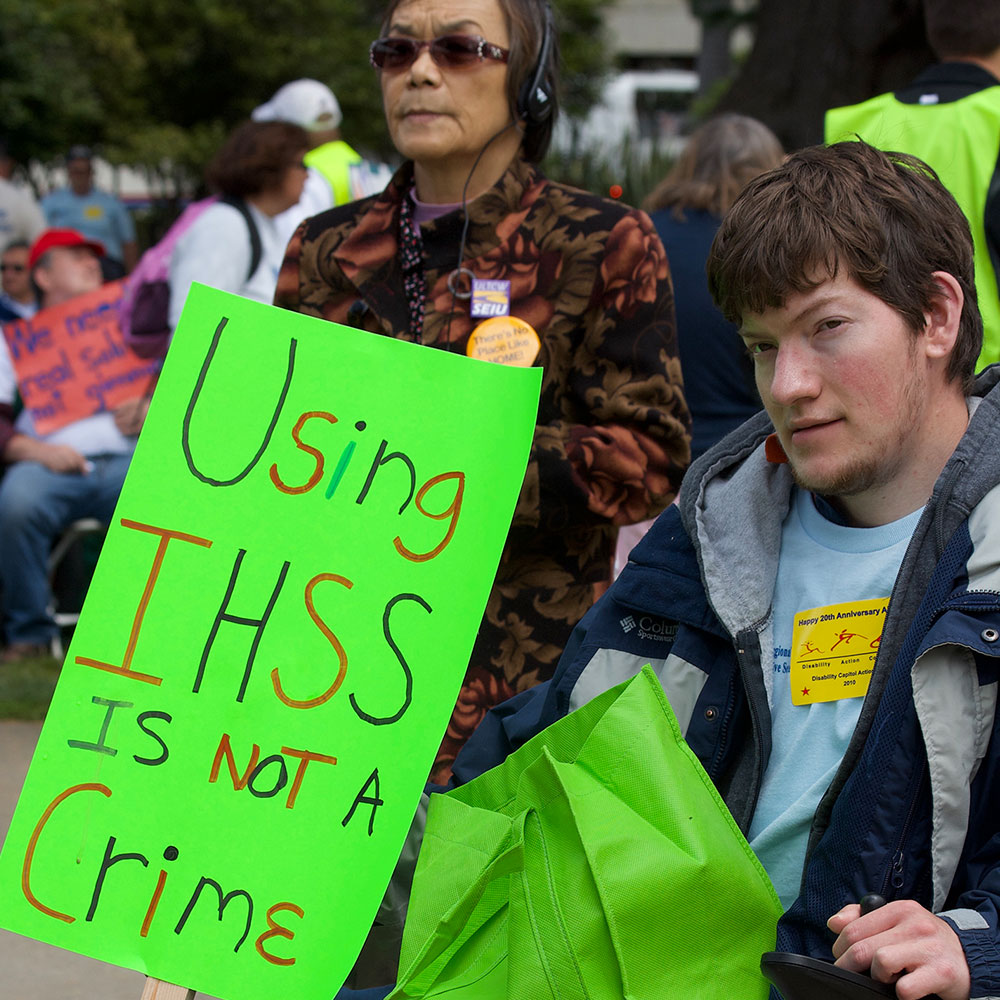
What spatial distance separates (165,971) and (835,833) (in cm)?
79

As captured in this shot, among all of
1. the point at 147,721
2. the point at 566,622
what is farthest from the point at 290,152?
the point at 147,721

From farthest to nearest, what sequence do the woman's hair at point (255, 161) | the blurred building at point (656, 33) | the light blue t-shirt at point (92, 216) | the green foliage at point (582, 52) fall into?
the blurred building at point (656, 33), the green foliage at point (582, 52), the light blue t-shirt at point (92, 216), the woman's hair at point (255, 161)

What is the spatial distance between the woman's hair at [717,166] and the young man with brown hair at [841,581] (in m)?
2.65

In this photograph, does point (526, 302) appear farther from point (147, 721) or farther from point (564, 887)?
point (564, 887)

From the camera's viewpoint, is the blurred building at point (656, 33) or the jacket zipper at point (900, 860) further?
the blurred building at point (656, 33)

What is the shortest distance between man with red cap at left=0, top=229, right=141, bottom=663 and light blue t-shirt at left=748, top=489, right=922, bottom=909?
4.78m

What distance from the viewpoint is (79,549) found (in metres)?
6.27

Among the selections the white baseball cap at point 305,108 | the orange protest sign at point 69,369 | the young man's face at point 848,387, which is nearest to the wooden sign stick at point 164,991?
the young man's face at point 848,387

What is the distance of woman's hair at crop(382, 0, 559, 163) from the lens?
2.65 meters

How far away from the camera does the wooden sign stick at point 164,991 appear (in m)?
1.64

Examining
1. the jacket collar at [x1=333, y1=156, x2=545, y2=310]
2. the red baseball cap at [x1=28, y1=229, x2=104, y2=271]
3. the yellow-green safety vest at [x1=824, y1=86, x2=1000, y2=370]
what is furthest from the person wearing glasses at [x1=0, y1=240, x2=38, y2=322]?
the jacket collar at [x1=333, y1=156, x2=545, y2=310]

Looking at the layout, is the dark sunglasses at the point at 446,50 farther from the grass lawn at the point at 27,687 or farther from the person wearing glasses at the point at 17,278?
the person wearing glasses at the point at 17,278

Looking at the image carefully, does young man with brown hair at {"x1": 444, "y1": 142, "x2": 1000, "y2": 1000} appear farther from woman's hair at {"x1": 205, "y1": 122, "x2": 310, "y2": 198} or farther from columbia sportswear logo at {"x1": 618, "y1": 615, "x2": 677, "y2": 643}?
woman's hair at {"x1": 205, "y1": 122, "x2": 310, "y2": 198}

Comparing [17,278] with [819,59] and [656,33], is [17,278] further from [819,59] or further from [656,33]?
[656,33]
